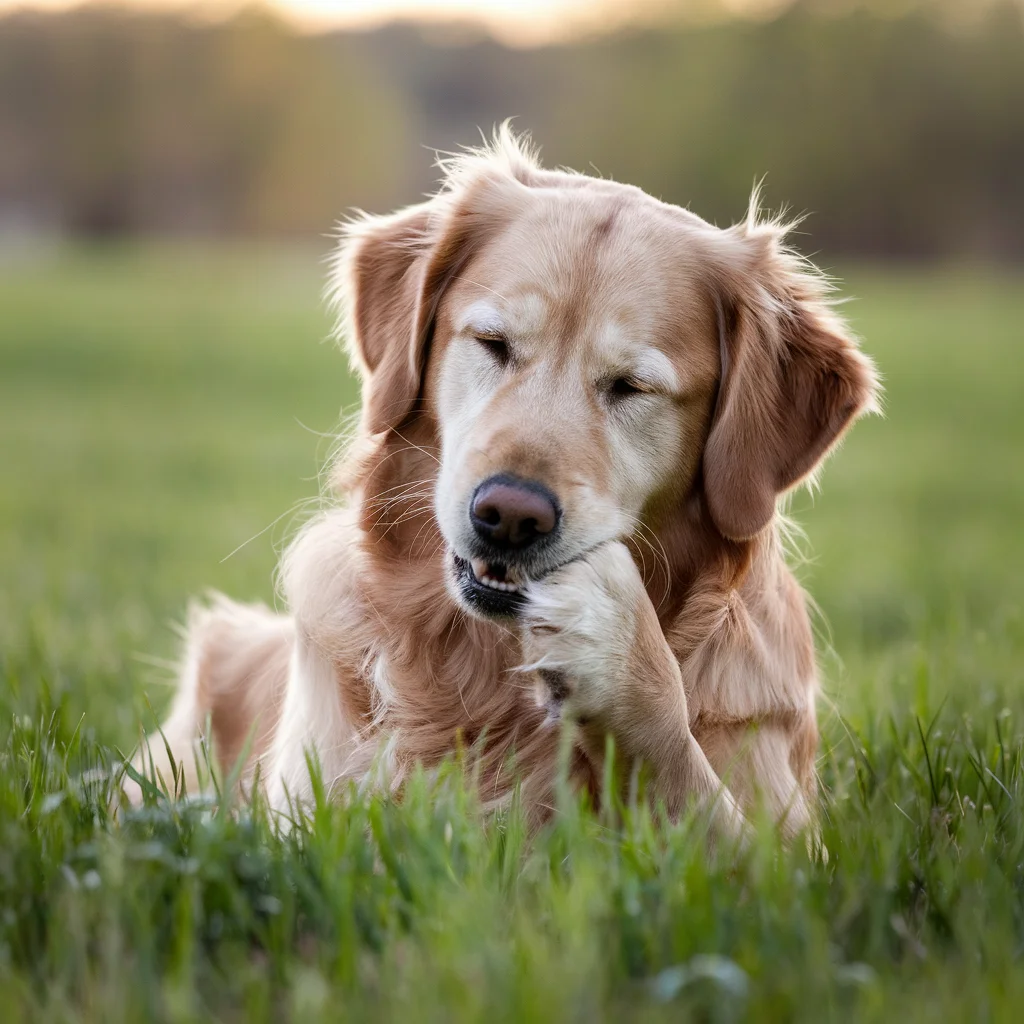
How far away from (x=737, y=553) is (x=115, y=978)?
1.79m

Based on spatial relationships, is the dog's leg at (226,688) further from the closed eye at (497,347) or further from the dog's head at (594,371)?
the closed eye at (497,347)

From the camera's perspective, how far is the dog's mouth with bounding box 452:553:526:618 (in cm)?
265

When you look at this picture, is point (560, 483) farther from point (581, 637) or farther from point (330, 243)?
point (330, 243)

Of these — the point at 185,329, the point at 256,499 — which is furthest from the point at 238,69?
the point at 256,499

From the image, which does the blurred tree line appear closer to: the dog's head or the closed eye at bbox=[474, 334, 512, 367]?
the dog's head

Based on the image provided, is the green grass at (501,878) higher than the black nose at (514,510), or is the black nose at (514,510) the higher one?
the black nose at (514,510)

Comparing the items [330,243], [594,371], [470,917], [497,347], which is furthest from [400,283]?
[330,243]

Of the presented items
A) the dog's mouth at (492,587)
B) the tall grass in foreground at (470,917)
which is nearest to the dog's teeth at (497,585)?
the dog's mouth at (492,587)

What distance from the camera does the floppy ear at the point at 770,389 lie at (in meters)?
2.93

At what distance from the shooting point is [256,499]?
9.05 m

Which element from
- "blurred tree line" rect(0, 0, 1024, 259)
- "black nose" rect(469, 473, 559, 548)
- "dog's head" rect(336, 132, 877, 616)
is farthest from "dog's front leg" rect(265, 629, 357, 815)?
"blurred tree line" rect(0, 0, 1024, 259)

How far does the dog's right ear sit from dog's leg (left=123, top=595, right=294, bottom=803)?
3.46 ft

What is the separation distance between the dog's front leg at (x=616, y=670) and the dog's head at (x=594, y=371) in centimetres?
19

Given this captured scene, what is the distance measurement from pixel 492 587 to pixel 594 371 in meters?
0.58
